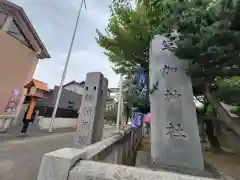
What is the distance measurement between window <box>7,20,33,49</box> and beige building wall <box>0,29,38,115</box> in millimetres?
321

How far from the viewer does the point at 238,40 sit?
3.30 metres

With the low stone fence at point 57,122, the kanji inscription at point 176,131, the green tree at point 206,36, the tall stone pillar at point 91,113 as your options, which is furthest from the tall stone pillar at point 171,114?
the low stone fence at point 57,122

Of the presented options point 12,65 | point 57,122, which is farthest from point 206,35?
point 57,122

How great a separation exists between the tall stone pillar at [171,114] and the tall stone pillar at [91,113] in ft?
4.67

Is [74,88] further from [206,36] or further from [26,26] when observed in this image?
[206,36]

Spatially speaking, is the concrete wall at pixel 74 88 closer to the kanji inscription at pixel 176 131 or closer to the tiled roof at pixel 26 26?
the tiled roof at pixel 26 26

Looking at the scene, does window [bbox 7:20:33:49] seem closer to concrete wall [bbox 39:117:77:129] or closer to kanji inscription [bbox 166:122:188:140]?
concrete wall [bbox 39:117:77:129]

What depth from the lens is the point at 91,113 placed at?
457 centimetres

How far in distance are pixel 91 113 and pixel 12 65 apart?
29.6 ft

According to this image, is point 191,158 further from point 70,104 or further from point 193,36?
point 70,104

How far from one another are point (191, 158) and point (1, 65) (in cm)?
1068

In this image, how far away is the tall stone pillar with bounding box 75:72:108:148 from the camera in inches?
177

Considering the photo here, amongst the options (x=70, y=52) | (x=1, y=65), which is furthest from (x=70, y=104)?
(x=1, y=65)

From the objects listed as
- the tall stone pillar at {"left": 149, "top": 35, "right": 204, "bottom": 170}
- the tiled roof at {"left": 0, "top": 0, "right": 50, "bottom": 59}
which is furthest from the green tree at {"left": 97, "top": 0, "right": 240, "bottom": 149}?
the tiled roof at {"left": 0, "top": 0, "right": 50, "bottom": 59}
